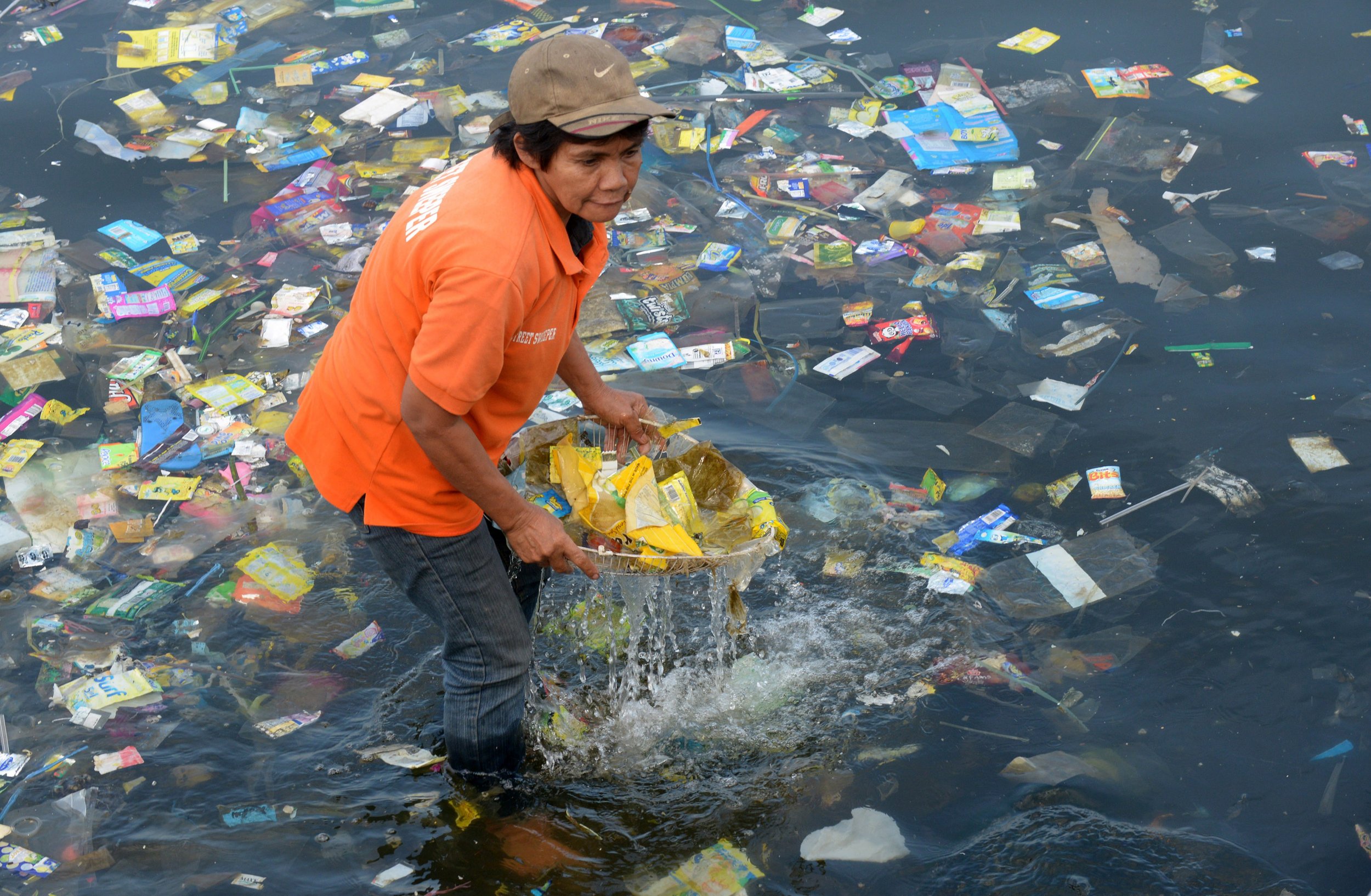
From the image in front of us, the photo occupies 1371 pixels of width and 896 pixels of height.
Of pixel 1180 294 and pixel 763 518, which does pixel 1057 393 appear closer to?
pixel 1180 294

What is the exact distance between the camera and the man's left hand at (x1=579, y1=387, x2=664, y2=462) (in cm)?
246

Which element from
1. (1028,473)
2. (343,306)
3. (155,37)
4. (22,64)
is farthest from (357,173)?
(1028,473)

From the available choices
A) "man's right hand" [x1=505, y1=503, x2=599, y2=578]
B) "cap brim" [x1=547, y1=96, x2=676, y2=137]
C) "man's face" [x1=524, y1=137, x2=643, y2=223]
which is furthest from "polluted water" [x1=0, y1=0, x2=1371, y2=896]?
"cap brim" [x1=547, y1=96, x2=676, y2=137]

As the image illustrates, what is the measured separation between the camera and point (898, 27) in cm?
616

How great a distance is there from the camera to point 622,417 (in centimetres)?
248

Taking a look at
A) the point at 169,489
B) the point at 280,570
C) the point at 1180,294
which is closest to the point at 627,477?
the point at 280,570

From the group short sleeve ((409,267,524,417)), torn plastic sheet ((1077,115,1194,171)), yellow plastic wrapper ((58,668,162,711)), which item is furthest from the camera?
torn plastic sheet ((1077,115,1194,171))

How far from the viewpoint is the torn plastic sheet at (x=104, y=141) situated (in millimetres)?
5305

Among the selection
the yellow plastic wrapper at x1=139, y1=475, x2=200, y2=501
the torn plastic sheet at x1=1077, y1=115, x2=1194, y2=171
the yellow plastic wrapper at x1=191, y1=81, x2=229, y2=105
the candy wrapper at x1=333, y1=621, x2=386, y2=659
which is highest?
the yellow plastic wrapper at x1=191, y1=81, x2=229, y2=105

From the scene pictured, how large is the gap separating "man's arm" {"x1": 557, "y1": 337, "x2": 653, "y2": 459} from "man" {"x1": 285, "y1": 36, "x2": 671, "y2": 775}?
341mm

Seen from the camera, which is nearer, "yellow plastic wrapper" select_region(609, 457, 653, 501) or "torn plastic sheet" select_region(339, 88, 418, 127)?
"yellow plastic wrapper" select_region(609, 457, 653, 501)

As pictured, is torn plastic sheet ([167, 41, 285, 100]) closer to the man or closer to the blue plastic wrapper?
the blue plastic wrapper

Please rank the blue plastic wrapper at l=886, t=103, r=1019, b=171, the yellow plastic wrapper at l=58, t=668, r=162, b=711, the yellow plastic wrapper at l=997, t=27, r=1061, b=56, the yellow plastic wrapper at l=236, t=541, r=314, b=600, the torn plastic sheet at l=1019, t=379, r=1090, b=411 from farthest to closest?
the yellow plastic wrapper at l=997, t=27, r=1061, b=56 → the blue plastic wrapper at l=886, t=103, r=1019, b=171 → the torn plastic sheet at l=1019, t=379, r=1090, b=411 → the yellow plastic wrapper at l=236, t=541, r=314, b=600 → the yellow plastic wrapper at l=58, t=668, r=162, b=711

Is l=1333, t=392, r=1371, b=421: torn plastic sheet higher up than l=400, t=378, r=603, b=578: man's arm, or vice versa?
l=400, t=378, r=603, b=578: man's arm
